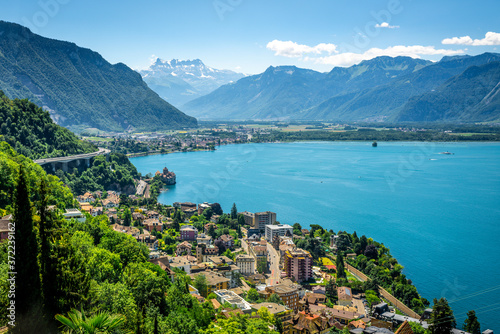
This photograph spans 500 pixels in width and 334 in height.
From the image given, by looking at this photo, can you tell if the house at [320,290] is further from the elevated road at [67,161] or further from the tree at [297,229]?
the elevated road at [67,161]

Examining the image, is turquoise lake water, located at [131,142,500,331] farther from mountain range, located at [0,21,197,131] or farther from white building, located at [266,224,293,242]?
mountain range, located at [0,21,197,131]

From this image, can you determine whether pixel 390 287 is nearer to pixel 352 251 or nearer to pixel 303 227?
pixel 352 251

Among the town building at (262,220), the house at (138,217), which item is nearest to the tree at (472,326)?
Result: the town building at (262,220)

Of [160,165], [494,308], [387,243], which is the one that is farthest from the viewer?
[160,165]

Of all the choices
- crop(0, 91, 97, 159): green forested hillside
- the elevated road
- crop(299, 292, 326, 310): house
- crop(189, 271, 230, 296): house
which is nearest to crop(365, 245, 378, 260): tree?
crop(299, 292, 326, 310): house

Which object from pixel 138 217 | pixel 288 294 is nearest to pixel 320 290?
pixel 288 294

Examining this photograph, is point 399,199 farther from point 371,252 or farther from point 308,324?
point 308,324

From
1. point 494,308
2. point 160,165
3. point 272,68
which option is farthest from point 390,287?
point 272,68
